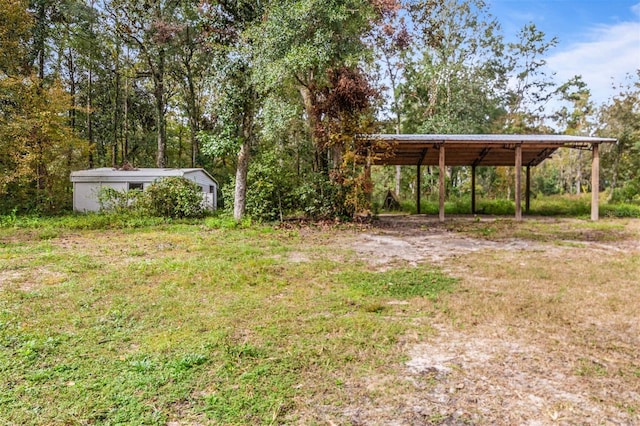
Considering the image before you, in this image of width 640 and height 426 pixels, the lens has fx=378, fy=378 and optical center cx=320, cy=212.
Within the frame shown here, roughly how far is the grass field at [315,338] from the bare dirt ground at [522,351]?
0.01m

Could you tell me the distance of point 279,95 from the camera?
35.0ft

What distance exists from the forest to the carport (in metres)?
0.89

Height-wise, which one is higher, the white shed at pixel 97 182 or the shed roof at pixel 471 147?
the shed roof at pixel 471 147

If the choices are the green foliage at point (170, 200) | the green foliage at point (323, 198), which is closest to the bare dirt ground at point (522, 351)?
the green foliage at point (323, 198)

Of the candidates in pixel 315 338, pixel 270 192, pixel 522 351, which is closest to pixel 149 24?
pixel 270 192

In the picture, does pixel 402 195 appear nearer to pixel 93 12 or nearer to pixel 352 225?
pixel 352 225

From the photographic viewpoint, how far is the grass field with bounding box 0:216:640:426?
79.7 inches

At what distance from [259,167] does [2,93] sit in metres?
9.23

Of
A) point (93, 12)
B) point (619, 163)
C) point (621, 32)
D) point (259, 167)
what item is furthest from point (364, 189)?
point (619, 163)

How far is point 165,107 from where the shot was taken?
24.2 meters

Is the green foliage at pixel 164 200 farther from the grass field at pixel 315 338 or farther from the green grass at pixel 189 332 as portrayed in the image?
the grass field at pixel 315 338

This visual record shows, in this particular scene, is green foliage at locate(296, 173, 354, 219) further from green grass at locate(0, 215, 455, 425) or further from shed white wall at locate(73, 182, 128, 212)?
shed white wall at locate(73, 182, 128, 212)

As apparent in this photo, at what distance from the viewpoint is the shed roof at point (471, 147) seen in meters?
11.3

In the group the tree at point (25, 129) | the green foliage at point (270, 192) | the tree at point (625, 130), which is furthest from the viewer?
the tree at point (625, 130)
